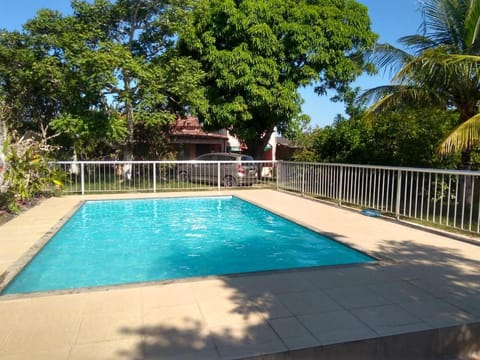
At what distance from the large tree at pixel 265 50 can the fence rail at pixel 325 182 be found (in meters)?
2.48

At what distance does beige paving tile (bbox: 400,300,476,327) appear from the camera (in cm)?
313

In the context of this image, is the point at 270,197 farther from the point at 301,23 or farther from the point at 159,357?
the point at 159,357

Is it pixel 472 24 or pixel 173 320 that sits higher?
pixel 472 24

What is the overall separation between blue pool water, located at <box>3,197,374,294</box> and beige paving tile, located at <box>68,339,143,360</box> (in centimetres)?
202

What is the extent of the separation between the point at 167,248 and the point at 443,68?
7236mm

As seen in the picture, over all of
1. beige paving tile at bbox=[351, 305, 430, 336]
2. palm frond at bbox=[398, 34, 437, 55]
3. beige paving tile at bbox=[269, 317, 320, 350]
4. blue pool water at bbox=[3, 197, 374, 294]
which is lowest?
blue pool water at bbox=[3, 197, 374, 294]

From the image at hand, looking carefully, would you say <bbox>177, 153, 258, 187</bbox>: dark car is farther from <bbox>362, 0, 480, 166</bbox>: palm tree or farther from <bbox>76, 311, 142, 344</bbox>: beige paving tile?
<bbox>76, 311, 142, 344</bbox>: beige paving tile

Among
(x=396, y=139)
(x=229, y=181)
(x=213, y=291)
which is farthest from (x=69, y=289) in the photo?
(x=229, y=181)

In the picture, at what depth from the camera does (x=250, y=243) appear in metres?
7.12

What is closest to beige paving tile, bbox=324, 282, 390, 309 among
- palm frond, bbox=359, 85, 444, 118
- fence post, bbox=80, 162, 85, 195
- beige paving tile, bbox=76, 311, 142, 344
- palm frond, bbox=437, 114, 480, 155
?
beige paving tile, bbox=76, 311, 142, 344

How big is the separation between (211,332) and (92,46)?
1432 cm

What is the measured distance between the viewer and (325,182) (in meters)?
10.6

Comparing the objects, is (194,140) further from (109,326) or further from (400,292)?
(109,326)

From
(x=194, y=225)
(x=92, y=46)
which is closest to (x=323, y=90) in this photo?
(x=92, y=46)
